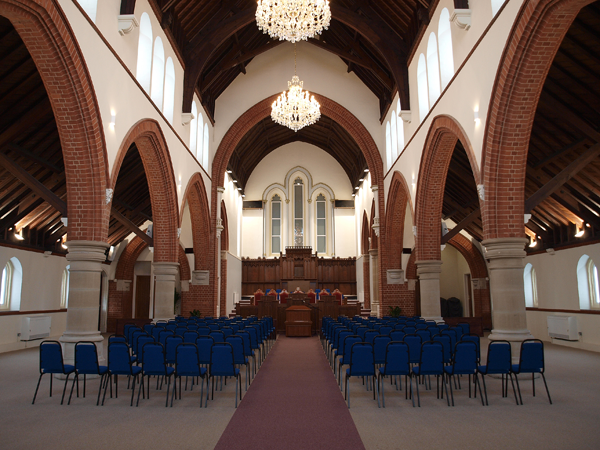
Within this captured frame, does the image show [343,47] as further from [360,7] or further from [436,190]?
[436,190]

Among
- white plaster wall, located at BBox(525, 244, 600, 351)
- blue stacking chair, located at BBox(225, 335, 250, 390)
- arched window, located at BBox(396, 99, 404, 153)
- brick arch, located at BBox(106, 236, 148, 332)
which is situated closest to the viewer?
blue stacking chair, located at BBox(225, 335, 250, 390)

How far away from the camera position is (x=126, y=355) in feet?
22.7

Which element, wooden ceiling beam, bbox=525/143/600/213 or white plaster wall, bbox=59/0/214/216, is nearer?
white plaster wall, bbox=59/0/214/216

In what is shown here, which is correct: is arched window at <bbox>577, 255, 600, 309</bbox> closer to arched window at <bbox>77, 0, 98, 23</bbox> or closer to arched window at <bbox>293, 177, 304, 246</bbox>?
arched window at <bbox>77, 0, 98, 23</bbox>

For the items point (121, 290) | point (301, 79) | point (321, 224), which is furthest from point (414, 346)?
point (321, 224)

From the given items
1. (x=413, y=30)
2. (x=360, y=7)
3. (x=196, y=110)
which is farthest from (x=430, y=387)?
(x=196, y=110)

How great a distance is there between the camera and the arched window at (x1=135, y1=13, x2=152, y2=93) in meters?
12.3

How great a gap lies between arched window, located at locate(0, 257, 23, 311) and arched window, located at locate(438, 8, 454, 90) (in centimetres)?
1452

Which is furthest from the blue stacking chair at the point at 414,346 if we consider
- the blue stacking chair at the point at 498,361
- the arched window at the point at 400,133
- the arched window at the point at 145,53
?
the arched window at the point at 400,133

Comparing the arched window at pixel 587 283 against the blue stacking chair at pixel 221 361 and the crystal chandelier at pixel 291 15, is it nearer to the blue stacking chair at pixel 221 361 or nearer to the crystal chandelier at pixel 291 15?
the crystal chandelier at pixel 291 15

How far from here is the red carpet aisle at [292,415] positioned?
16.5 feet

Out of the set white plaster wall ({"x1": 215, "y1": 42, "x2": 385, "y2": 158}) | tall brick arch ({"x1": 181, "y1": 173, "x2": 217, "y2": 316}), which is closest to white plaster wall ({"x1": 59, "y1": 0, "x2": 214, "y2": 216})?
tall brick arch ({"x1": 181, "y1": 173, "x2": 217, "y2": 316})

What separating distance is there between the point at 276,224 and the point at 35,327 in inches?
711

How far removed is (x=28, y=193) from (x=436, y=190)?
39.7ft
